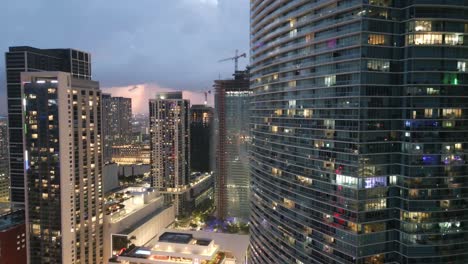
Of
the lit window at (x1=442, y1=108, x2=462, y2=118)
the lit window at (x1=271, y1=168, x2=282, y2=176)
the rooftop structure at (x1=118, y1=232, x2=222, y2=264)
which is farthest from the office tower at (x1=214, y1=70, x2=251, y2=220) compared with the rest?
the lit window at (x1=442, y1=108, x2=462, y2=118)

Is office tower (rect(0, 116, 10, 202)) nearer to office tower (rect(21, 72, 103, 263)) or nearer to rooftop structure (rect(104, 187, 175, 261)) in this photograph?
rooftop structure (rect(104, 187, 175, 261))

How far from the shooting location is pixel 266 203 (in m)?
63.6

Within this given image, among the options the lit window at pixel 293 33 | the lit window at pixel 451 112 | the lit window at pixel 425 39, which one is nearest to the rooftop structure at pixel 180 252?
the lit window at pixel 293 33

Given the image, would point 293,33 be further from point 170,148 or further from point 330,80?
point 170,148

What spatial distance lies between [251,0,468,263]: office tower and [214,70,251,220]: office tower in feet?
293

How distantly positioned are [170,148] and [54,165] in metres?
71.0

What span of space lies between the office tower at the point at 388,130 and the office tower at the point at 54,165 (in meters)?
55.0

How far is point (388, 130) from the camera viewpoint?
4456cm

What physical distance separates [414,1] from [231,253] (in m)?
68.4

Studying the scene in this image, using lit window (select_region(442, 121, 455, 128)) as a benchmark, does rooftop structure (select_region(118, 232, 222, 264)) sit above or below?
below

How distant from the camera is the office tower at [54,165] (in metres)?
79.2

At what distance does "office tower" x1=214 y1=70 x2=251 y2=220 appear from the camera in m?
139

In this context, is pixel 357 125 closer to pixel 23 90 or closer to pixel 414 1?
pixel 414 1

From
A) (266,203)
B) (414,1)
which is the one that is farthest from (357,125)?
(266,203)
